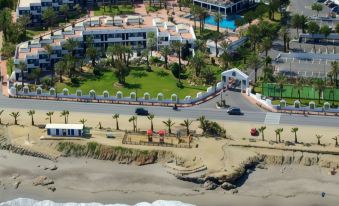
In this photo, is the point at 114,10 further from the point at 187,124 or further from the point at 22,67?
the point at 187,124

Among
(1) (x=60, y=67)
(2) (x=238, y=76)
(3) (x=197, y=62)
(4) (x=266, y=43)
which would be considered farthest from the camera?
(4) (x=266, y=43)

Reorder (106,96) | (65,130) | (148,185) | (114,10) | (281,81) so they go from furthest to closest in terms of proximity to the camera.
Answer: (114,10) < (281,81) < (106,96) < (65,130) < (148,185)

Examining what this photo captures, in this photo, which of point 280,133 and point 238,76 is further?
point 238,76

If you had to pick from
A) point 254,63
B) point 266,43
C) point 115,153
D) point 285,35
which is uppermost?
point 285,35

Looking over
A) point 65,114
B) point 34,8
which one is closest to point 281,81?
point 65,114

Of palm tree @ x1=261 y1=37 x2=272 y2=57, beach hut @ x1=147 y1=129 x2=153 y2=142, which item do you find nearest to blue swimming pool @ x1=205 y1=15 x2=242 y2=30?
palm tree @ x1=261 y1=37 x2=272 y2=57

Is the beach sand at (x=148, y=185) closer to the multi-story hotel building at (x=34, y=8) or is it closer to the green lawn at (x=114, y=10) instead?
the multi-story hotel building at (x=34, y=8)
